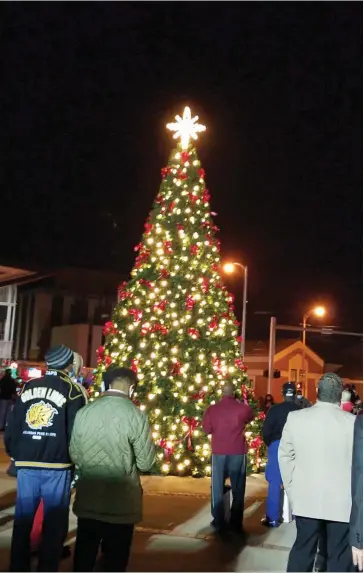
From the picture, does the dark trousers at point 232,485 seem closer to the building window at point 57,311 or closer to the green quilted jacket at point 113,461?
the green quilted jacket at point 113,461

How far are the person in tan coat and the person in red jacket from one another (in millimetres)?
3272

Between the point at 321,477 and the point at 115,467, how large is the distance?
A: 58.4 inches

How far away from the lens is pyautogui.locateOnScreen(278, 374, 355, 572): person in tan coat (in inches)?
184

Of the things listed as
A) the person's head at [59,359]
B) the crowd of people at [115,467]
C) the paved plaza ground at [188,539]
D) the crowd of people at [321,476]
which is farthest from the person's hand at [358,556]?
the person's head at [59,359]

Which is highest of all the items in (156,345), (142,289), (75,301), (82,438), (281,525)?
(75,301)

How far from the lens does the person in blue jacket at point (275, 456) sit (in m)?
7.99

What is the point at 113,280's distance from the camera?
151ft

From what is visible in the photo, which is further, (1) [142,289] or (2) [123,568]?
(1) [142,289]

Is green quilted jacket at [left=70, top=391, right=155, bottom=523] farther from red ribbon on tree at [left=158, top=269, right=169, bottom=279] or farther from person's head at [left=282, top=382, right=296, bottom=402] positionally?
red ribbon on tree at [left=158, top=269, right=169, bottom=279]

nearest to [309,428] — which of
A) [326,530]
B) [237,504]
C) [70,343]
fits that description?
[326,530]

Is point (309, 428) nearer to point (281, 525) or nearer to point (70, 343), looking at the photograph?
point (281, 525)

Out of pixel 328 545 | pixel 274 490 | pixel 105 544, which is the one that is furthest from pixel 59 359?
pixel 274 490

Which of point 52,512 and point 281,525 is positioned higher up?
point 52,512

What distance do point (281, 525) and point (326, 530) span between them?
3529 mm
